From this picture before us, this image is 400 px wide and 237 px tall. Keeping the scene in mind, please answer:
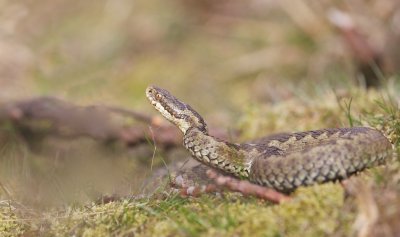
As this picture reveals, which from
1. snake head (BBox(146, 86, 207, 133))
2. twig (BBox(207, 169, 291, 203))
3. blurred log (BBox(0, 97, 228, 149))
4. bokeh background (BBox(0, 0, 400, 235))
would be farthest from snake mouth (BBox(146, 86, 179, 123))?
blurred log (BBox(0, 97, 228, 149))

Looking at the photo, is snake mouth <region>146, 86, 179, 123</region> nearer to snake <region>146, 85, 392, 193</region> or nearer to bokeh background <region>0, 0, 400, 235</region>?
snake <region>146, 85, 392, 193</region>

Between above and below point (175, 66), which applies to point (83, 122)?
below

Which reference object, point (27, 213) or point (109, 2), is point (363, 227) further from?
point (109, 2)

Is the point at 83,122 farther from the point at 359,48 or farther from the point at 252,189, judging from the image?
the point at 359,48

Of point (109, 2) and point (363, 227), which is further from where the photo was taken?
point (109, 2)

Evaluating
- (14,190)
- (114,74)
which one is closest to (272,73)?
(114,74)

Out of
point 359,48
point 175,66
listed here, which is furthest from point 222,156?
point 175,66

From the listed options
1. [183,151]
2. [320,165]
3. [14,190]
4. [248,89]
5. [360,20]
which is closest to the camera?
[320,165]
